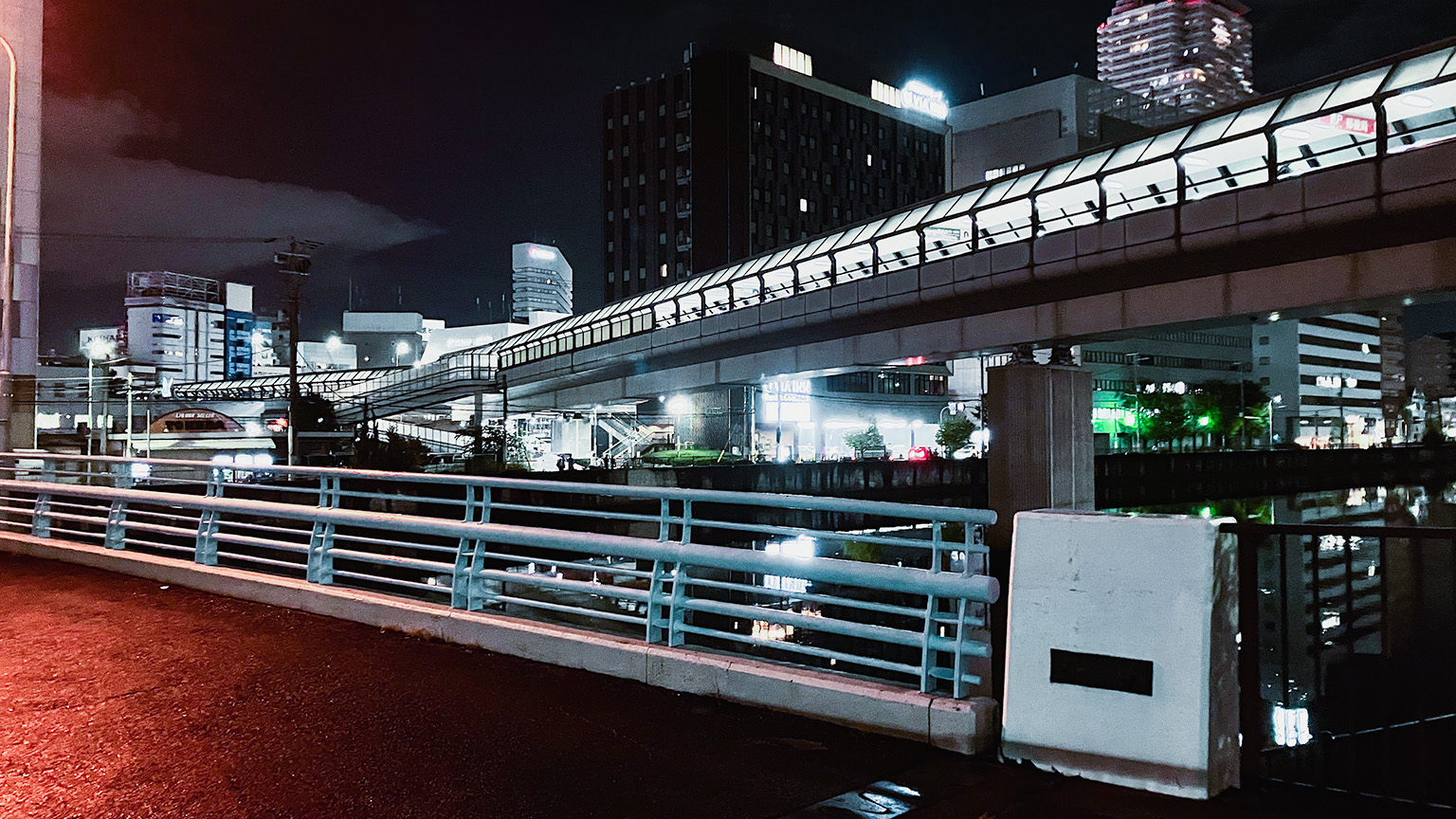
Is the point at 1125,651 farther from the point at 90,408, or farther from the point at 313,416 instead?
the point at 90,408

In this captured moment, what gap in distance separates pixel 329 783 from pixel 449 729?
96 centimetres

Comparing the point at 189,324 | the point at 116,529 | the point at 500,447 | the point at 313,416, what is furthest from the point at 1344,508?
the point at 189,324

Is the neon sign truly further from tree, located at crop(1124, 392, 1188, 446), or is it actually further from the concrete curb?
tree, located at crop(1124, 392, 1188, 446)

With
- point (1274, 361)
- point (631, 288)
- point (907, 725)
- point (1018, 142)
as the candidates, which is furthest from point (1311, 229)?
point (1274, 361)

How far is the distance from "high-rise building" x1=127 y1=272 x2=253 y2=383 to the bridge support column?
180 m

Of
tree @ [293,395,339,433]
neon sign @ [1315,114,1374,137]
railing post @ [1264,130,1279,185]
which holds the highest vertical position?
neon sign @ [1315,114,1374,137]

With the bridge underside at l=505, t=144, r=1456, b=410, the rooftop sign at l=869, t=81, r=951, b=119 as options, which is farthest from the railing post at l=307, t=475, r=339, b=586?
the rooftop sign at l=869, t=81, r=951, b=119

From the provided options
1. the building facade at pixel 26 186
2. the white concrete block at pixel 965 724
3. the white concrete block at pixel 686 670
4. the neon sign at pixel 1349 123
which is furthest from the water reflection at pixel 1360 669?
the building facade at pixel 26 186

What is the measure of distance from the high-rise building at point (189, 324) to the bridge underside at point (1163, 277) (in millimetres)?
171927

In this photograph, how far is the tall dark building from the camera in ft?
361

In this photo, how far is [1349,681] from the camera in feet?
A: 46.4

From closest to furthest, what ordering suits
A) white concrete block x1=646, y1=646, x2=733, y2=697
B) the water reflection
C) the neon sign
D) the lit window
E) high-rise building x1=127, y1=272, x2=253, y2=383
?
1. the water reflection
2. white concrete block x1=646, y1=646, x2=733, y2=697
3. the neon sign
4. the lit window
5. high-rise building x1=127, y1=272, x2=253, y2=383

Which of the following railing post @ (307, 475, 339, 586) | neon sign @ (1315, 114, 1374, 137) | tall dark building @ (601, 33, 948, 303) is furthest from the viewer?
tall dark building @ (601, 33, 948, 303)

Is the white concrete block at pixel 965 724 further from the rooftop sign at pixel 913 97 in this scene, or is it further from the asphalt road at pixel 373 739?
the rooftop sign at pixel 913 97
